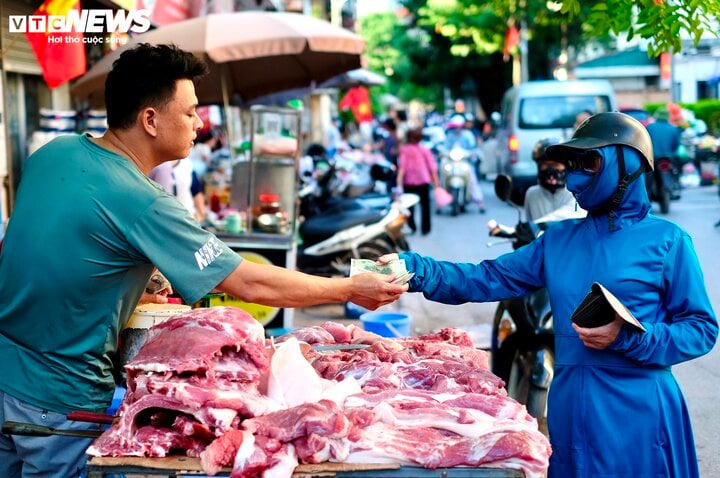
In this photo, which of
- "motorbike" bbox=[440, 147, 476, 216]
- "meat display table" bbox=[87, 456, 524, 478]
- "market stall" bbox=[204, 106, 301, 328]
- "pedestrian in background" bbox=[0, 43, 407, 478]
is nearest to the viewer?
"meat display table" bbox=[87, 456, 524, 478]

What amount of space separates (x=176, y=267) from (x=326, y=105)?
43.3 m

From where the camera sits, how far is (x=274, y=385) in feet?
11.1

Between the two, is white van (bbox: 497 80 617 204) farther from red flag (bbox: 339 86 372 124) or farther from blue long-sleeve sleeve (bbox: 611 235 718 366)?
blue long-sleeve sleeve (bbox: 611 235 718 366)

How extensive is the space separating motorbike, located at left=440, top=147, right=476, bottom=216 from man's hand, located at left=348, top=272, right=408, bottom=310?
698 inches

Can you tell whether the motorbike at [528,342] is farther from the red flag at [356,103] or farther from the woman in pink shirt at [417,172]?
the red flag at [356,103]

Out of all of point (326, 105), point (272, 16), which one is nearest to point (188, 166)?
point (272, 16)

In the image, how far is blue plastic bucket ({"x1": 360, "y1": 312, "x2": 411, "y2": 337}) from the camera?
6996 millimetres

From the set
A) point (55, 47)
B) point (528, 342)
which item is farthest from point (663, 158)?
point (55, 47)

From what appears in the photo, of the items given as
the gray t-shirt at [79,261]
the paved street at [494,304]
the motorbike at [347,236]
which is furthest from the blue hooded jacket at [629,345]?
the motorbike at [347,236]

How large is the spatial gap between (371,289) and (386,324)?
10.4ft

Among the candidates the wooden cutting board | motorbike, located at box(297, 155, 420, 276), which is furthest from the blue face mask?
motorbike, located at box(297, 155, 420, 276)

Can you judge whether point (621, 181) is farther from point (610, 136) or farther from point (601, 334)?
point (601, 334)

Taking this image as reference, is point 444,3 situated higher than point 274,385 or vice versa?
point 444,3

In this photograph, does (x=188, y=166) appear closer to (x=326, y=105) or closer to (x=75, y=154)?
(x=75, y=154)
